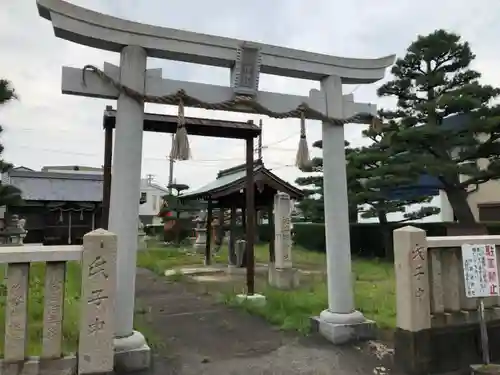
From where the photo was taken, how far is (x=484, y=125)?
1148cm

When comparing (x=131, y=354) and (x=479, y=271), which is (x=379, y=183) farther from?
(x=131, y=354)

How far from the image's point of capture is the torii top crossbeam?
416cm

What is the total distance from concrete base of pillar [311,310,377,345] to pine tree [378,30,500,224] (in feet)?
25.4

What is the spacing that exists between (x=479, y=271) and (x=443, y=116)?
9.84 metres

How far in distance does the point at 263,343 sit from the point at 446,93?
398 inches

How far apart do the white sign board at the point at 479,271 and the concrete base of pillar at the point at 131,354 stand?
3314mm

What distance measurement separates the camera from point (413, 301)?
163 inches

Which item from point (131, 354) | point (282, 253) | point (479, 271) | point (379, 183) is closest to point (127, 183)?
point (131, 354)

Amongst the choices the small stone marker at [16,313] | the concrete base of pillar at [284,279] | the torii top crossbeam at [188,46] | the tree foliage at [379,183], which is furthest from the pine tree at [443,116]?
the small stone marker at [16,313]

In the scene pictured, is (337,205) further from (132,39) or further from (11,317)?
(11,317)

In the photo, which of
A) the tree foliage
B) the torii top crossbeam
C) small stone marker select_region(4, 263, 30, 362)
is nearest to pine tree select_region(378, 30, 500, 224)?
the tree foliage

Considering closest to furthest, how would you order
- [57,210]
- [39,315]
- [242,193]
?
[39,315], [242,193], [57,210]

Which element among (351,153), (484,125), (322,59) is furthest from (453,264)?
(351,153)

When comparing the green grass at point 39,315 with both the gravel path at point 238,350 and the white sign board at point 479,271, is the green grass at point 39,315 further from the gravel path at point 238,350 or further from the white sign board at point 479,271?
the white sign board at point 479,271
